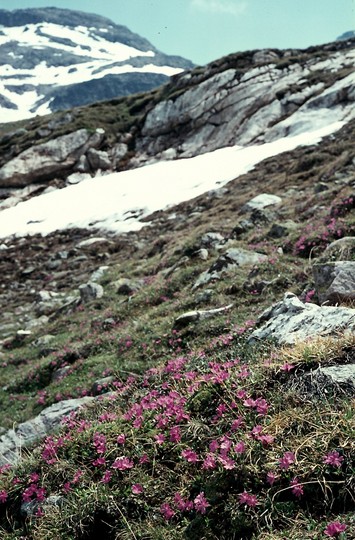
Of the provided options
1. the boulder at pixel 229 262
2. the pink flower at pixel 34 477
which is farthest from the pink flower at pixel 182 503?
the boulder at pixel 229 262

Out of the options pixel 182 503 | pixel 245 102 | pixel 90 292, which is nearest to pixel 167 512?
pixel 182 503

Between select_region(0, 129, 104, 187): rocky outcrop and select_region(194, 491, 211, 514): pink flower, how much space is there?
2372 inches

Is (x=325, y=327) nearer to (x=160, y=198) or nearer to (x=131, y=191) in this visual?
(x=160, y=198)

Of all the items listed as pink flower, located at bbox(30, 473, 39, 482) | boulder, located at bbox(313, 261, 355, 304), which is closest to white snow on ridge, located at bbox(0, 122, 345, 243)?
boulder, located at bbox(313, 261, 355, 304)

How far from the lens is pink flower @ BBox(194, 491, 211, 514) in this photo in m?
3.31

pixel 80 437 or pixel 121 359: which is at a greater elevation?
pixel 80 437

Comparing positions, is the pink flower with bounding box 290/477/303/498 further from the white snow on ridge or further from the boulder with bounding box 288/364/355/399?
the white snow on ridge

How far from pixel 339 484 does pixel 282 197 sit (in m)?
21.6

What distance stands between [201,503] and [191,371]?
2358mm

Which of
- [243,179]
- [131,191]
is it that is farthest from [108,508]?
[131,191]

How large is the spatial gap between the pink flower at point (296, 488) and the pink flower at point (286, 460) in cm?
11

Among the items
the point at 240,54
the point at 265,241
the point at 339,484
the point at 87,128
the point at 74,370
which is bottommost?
the point at 74,370

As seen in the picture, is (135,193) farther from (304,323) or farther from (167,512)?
(167,512)

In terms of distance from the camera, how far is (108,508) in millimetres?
3777
